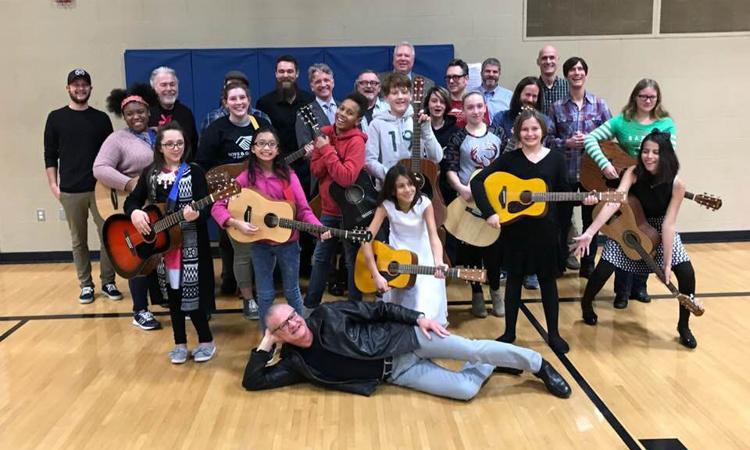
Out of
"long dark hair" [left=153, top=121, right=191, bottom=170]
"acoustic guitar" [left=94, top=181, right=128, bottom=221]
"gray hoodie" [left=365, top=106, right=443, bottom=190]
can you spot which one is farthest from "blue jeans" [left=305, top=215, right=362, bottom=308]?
"acoustic guitar" [left=94, top=181, right=128, bottom=221]

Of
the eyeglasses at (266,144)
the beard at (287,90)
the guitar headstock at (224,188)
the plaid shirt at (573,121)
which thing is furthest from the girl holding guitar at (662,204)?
the beard at (287,90)

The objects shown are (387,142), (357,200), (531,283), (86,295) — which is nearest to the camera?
(357,200)

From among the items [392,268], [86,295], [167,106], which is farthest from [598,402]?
[86,295]

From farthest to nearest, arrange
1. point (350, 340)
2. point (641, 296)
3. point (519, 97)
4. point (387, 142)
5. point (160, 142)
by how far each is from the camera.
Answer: point (641, 296) < point (519, 97) < point (387, 142) < point (160, 142) < point (350, 340)

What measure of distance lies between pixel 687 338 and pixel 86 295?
455cm

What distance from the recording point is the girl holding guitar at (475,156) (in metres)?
4.19

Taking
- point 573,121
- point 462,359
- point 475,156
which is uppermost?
point 573,121

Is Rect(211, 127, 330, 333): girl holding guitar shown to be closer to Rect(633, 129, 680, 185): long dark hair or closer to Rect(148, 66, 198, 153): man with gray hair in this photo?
Rect(148, 66, 198, 153): man with gray hair

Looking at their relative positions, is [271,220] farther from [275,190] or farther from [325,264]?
[325,264]

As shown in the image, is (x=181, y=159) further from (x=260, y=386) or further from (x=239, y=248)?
(x=260, y=386)

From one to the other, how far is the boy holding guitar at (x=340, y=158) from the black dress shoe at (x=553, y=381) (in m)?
1.42

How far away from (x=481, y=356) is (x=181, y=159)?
2.09 m

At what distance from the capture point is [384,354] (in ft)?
10.5

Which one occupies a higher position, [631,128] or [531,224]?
[631,128]
